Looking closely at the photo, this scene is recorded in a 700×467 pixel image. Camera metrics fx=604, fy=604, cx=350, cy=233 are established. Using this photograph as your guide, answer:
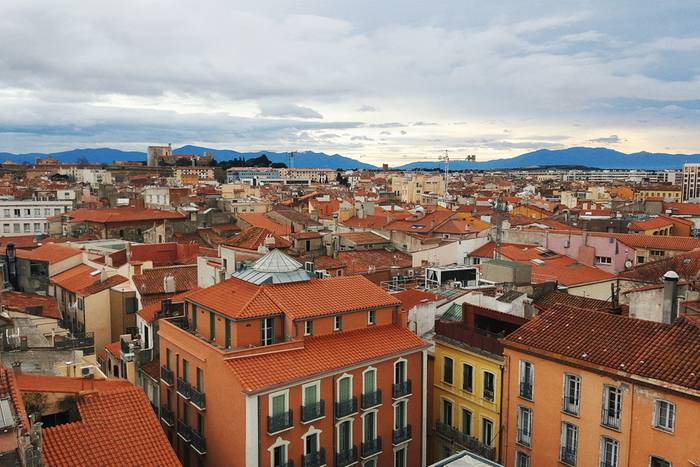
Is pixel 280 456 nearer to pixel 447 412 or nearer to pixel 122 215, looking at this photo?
pixel 447 412

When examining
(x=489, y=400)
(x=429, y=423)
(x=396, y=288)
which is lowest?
(x=429, y=423)

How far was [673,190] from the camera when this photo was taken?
6959 inches

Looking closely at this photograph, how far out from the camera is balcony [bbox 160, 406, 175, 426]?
26286 mm

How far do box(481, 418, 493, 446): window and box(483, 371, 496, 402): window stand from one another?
1023 millimetres

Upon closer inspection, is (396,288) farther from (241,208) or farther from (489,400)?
(241,208)

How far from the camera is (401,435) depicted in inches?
1022

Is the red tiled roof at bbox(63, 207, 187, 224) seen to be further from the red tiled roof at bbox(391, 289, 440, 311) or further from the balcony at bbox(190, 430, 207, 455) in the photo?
the balcony at bbox(190, 430, 207, 455)

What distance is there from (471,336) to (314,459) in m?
8.68

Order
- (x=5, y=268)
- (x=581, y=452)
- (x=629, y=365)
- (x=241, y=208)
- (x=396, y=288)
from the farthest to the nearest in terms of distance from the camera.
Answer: (x=241, y=208) < (x=5, y=268) < (x=396, y=288) < (x=581, y=452) < (x=629, y=365)

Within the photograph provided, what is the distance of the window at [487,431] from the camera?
85.8ft

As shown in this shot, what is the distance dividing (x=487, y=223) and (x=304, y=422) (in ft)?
180

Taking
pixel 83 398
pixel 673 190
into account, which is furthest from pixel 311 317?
pixel 673 190

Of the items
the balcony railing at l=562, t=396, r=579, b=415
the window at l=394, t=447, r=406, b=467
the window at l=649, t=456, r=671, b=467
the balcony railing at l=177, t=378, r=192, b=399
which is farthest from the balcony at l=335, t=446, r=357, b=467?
the window at l=649, t=456, r=671, b=467

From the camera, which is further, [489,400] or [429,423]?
[429,423]
